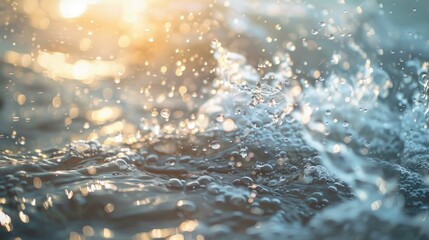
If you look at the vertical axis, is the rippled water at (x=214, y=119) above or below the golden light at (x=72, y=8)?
below

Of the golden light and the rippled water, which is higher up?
the golden light

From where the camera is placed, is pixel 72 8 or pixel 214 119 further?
pixel 72 8

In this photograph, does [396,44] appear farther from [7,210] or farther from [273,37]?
[7,210]

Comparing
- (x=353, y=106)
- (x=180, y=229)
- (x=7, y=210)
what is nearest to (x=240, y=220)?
(x=180, y=229)

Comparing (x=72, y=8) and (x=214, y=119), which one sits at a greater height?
(x=72, y=8)

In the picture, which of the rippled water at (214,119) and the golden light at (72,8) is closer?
the rippled water at (214,119)

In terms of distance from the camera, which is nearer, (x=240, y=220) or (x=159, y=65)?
(x=240, y=220)

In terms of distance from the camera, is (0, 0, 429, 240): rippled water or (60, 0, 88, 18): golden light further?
(60, 0, 88, 18): golden light

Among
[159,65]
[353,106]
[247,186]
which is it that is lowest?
[247,186]
